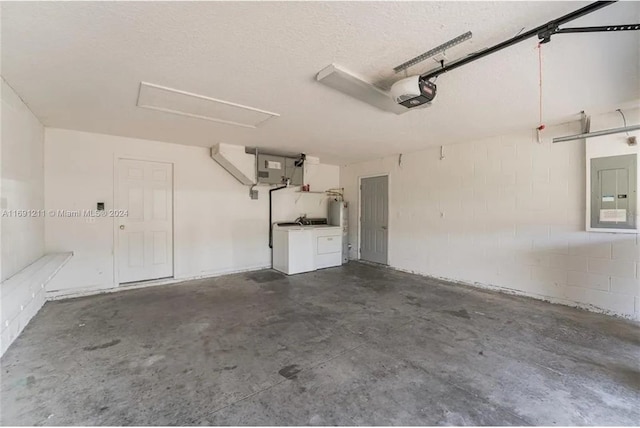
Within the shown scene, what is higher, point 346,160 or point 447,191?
point 346,160

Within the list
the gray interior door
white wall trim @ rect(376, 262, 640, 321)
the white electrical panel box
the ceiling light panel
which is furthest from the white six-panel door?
the white electrical panel box

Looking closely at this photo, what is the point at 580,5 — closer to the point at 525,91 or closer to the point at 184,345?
the point at 525,91

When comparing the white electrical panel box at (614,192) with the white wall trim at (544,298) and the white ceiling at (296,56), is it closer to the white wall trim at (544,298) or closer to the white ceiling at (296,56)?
the white ceiling at (296,56)

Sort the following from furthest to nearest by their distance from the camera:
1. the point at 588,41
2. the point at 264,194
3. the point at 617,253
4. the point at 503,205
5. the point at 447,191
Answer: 1. the point at 264,194
2. the point at 447,191
3. the point at 503,205
4. the point at 617,253
5. the point at 588,41

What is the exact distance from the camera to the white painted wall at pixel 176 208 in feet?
12.6

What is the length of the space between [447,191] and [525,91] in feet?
7.74

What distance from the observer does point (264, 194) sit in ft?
18.7

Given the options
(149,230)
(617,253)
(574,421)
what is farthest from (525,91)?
(149,230)

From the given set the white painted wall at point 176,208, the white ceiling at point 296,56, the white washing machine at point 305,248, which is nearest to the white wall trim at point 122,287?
the white painted wall at point 176,208

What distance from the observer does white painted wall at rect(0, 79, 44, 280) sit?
2.44 m

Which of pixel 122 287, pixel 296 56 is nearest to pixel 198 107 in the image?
pixel 296 56

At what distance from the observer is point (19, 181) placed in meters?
2.78

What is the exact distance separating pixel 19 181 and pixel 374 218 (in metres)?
5.48

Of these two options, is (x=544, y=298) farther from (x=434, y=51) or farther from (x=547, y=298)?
(x=434, y=51)
